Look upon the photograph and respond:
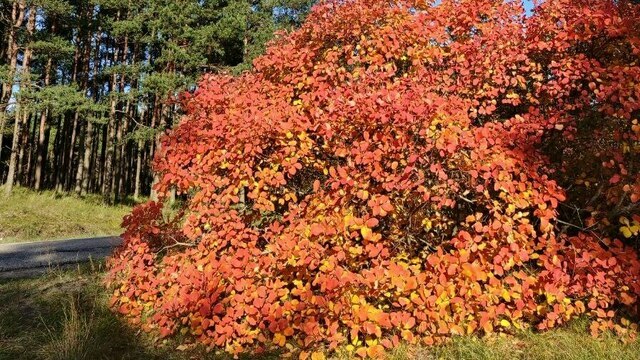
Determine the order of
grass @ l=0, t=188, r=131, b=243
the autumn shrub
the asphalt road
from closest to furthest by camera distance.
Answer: the autumn shrub → the asphalt road → grass @ l=0, t=188, r=131, b=243

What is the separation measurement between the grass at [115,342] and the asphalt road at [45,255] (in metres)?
1.83

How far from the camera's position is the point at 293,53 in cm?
600

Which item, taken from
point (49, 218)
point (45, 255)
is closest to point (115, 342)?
point (45, 255)

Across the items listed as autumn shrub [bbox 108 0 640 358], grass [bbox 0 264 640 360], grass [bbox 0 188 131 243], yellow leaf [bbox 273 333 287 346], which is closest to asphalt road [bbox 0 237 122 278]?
grass [bbox 0 264 640 360]

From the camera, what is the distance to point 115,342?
4898 millimetres

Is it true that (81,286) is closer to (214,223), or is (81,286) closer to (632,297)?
(214,223)

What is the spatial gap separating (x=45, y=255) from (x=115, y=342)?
6.28m

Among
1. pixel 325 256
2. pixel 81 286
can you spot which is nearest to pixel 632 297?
pixel 325 256

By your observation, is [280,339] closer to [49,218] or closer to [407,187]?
[407,187]

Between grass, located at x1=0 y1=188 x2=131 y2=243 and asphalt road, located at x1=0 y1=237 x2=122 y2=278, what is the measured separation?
218 centimetres

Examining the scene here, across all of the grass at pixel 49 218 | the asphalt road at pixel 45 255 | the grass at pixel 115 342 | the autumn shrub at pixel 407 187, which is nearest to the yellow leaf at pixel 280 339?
the autumn shrub at pixel 407 187

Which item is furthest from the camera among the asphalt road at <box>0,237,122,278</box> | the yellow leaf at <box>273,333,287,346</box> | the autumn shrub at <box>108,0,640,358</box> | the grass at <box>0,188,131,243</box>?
the grass at <box>0,188,131,243</box>

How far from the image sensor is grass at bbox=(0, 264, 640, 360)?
4152 millimetres

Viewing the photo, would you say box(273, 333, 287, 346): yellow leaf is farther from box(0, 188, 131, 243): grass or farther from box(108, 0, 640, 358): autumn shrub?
box(0, 188, 131, 243): grass
